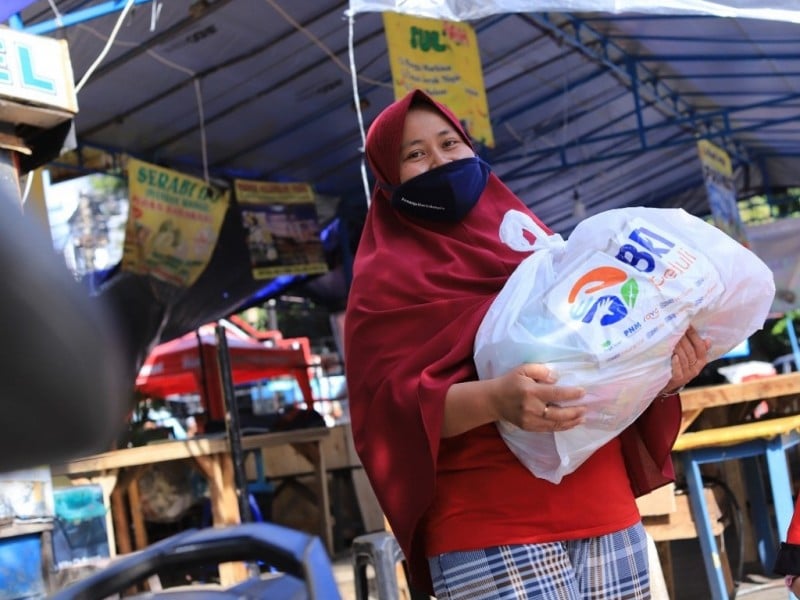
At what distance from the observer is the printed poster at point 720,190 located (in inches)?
443

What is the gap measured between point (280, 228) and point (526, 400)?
27.0 feet

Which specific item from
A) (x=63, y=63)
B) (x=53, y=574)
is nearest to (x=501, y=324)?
(x=63, y=63)

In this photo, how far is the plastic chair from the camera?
3.04 metres

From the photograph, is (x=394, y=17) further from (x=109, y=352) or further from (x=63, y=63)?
(x=109, y=352)

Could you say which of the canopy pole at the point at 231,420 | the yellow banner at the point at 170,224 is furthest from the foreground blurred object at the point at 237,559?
the yellow banner at the point at 170,224

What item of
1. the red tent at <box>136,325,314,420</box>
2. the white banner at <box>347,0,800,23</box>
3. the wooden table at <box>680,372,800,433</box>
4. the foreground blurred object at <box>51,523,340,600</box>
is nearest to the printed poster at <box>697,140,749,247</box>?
the red tent at <box>136,325,314,420</box>

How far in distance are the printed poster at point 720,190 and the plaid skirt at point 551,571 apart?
31.3ft

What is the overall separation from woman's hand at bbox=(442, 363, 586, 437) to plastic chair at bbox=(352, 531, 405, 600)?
4.55 feet

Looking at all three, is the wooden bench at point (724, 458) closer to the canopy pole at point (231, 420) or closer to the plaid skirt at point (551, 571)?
the plaid skirt at point (551, 571)

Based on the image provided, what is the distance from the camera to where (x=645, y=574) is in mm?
1955

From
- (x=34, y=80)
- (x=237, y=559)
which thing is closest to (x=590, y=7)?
(x=34, y=80)

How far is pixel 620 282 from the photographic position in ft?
5.75

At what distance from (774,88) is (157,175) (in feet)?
24.3

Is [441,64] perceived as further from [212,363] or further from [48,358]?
[48,358]
